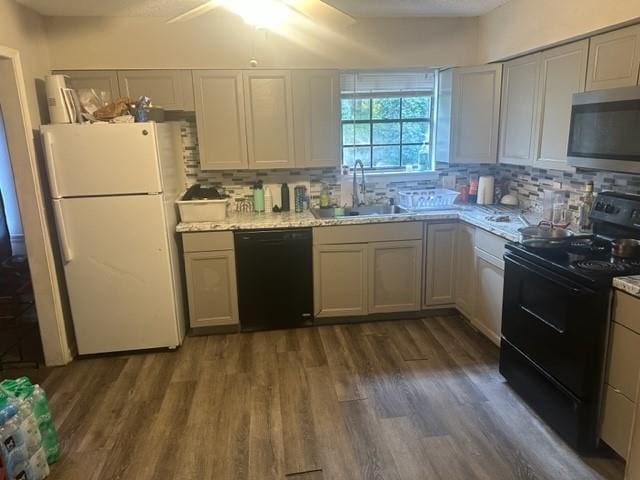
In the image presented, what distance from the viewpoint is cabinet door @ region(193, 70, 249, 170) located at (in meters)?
3.42

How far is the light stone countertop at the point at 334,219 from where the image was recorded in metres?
3.29

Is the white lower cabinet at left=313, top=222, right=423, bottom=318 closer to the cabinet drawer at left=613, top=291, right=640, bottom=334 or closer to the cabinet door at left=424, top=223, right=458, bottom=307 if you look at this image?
the cabinet door at left=424, top=223, right=458, bottom=307

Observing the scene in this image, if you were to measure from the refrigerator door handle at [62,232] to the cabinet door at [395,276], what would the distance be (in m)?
2.14

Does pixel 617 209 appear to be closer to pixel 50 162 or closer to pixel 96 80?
pixel 50 162

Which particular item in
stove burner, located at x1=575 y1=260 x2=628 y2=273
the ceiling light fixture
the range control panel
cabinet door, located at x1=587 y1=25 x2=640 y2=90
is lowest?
stove burner, located at x1=575 y1=260 x2=628 y2=273

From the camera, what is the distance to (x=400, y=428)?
2.37 meters

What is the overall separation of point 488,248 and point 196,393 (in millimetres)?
2161

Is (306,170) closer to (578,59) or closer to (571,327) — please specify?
(578,59)

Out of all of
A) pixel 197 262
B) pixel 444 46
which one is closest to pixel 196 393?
pixel 197 262

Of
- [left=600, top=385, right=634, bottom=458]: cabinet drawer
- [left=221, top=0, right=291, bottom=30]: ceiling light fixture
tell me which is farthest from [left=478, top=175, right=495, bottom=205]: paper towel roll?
[left=221, top=0, right=291, bottom=30]: ceiling light fixture

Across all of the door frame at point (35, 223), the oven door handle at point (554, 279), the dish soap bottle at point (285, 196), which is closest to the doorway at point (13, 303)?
the door frame at point (35, 223)

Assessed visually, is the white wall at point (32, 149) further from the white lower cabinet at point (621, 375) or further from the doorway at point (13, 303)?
the white lower cabinet at point (621, 375)

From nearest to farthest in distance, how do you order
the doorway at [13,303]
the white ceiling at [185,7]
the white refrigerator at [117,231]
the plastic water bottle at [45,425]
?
the plastic water bottle at [45,425] → the white refrigerator at [117,231] → the white ceiling at [185,7] → the doorway at [13,303]

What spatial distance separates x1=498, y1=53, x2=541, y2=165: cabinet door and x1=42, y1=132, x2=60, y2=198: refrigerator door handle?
3.17 meters
